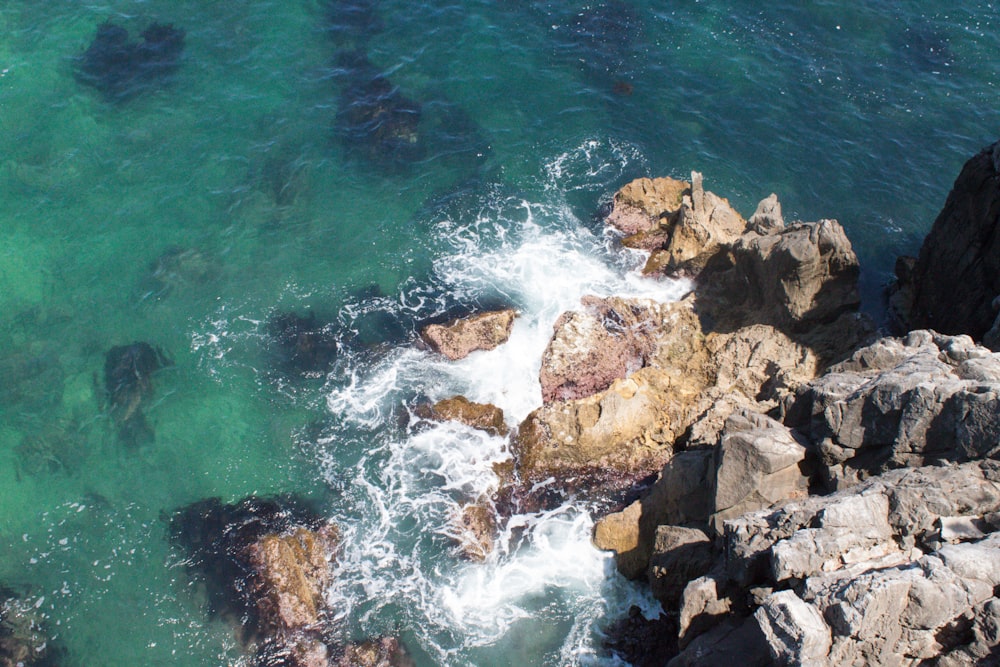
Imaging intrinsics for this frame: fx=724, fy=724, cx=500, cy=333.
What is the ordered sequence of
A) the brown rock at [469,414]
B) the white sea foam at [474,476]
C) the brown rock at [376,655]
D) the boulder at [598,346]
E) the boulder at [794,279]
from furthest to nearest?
the boulder at [598,346]
the brown rock at [469,414]
the boulder at [794,279]
the white sea foam at [474,476]
the brown rock at [376,655]

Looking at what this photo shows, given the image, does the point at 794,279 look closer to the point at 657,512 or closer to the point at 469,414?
the point at 657,512

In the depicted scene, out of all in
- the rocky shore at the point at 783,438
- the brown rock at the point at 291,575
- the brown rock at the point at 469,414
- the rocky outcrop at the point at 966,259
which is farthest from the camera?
the brown rock at the point at 469,414

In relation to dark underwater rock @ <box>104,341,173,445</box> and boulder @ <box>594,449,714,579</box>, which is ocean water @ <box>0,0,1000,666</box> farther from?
boulder @ <box>594,449,714,579</box>

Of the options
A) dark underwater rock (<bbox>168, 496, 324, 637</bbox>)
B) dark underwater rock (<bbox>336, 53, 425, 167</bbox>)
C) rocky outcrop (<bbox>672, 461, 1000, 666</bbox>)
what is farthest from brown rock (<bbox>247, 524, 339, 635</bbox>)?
dark underwater rock (<bbox>336, 53, 425, 167</bbox>)

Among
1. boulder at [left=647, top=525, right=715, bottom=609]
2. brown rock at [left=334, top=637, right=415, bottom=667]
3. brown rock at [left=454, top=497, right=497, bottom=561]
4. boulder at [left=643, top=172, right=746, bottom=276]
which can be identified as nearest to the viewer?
boulder at [left=647, top=525, right=715, bottom=609]

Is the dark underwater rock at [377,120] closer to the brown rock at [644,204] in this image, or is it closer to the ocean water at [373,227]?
the ocean water at [373,227]

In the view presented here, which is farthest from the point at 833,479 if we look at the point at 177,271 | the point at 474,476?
the point at 177,271

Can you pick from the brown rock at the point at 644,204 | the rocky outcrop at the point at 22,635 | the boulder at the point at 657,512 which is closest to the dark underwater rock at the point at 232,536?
the rocky outcrop at the point at 22,635
